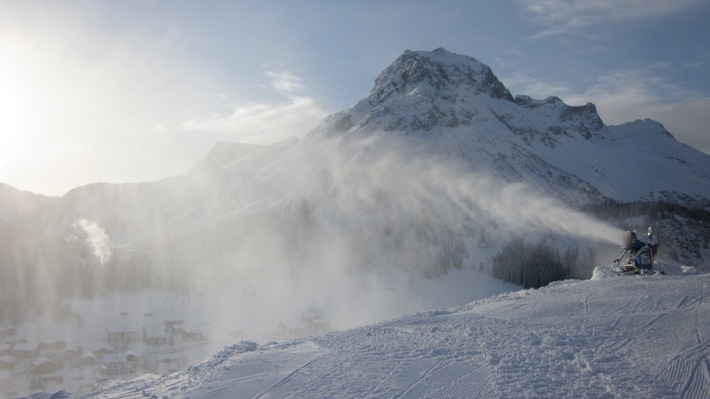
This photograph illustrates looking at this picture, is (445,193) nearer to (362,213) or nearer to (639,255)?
(362,213)

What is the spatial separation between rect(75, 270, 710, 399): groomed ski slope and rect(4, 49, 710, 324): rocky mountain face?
64.9 meters

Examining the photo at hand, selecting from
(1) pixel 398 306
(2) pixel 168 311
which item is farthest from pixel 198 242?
(1) pixel 398 306

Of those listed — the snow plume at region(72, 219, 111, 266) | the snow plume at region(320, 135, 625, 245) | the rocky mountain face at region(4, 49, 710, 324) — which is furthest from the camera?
the snow plume at region(320, 135, 625, 245)

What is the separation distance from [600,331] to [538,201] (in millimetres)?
141827

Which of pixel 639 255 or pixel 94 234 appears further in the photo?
pixel 94 234

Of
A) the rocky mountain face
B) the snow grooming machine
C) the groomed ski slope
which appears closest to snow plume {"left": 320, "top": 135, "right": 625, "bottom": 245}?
the rocky mountain face

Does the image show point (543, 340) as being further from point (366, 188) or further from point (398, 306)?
point (366, 188)

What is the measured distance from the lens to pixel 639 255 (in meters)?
23.4

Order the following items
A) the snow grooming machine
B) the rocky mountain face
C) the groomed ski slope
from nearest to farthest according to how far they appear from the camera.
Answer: the groomed ski slope < the snow grooming machine < the rocky mountain face

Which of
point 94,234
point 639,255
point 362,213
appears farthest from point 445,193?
point 639,255

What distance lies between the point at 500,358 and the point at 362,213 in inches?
4469

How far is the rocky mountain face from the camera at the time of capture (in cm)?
9988

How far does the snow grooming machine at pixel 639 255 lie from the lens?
23.3m

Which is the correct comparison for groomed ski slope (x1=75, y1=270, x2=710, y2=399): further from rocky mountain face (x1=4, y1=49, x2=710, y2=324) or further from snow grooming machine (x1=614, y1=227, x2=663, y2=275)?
rocky mountain face (x1=4, y1=49, x2=710, y2=324)
